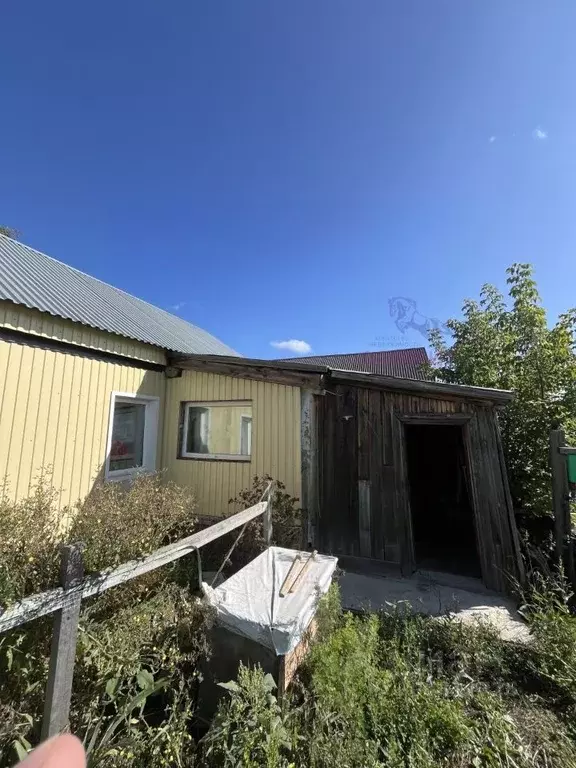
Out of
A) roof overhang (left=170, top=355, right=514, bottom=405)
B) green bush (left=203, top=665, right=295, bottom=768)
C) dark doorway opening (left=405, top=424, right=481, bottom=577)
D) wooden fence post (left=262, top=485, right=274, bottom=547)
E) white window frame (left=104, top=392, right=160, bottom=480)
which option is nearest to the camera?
green bush (left=203, top=665, right=295, bottom=768)

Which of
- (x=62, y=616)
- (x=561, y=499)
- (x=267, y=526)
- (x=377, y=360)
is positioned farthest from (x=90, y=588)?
(x=377, y=360)

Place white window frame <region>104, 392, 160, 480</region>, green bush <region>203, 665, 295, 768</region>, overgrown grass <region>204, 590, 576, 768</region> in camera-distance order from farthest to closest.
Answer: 1. white window frame <region>104, 392, 160, 480</region>
2. overgrown grass <region>204, 590, 576, 768</region>
3. green bush <region>203, 665, 295, 768</region>

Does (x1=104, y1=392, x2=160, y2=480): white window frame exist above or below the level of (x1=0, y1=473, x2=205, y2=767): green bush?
above

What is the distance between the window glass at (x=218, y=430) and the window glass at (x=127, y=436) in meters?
0.83

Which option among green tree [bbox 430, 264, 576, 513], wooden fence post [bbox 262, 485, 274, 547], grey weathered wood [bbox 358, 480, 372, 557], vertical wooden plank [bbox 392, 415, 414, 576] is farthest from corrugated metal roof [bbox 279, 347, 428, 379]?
wooden fence post [bbox 262, 485, 274, 547]

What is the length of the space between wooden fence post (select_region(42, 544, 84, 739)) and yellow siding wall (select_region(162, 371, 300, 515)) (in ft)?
12.1

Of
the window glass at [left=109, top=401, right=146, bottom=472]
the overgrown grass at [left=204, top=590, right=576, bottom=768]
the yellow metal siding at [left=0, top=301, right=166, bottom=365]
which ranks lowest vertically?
the overgrown grass at [left=204, top=590, right=576, bottom=768]

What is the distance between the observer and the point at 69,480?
15.5 ft

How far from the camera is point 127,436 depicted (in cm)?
599

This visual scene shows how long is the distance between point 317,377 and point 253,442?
1.67 m

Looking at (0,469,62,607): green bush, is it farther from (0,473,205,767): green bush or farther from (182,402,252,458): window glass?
(182,402,252,458): window glass

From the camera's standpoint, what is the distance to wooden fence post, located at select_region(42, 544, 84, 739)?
5.61 ft

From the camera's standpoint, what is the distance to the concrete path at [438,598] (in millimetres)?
3584

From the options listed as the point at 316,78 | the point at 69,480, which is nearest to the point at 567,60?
the point at 316,78
